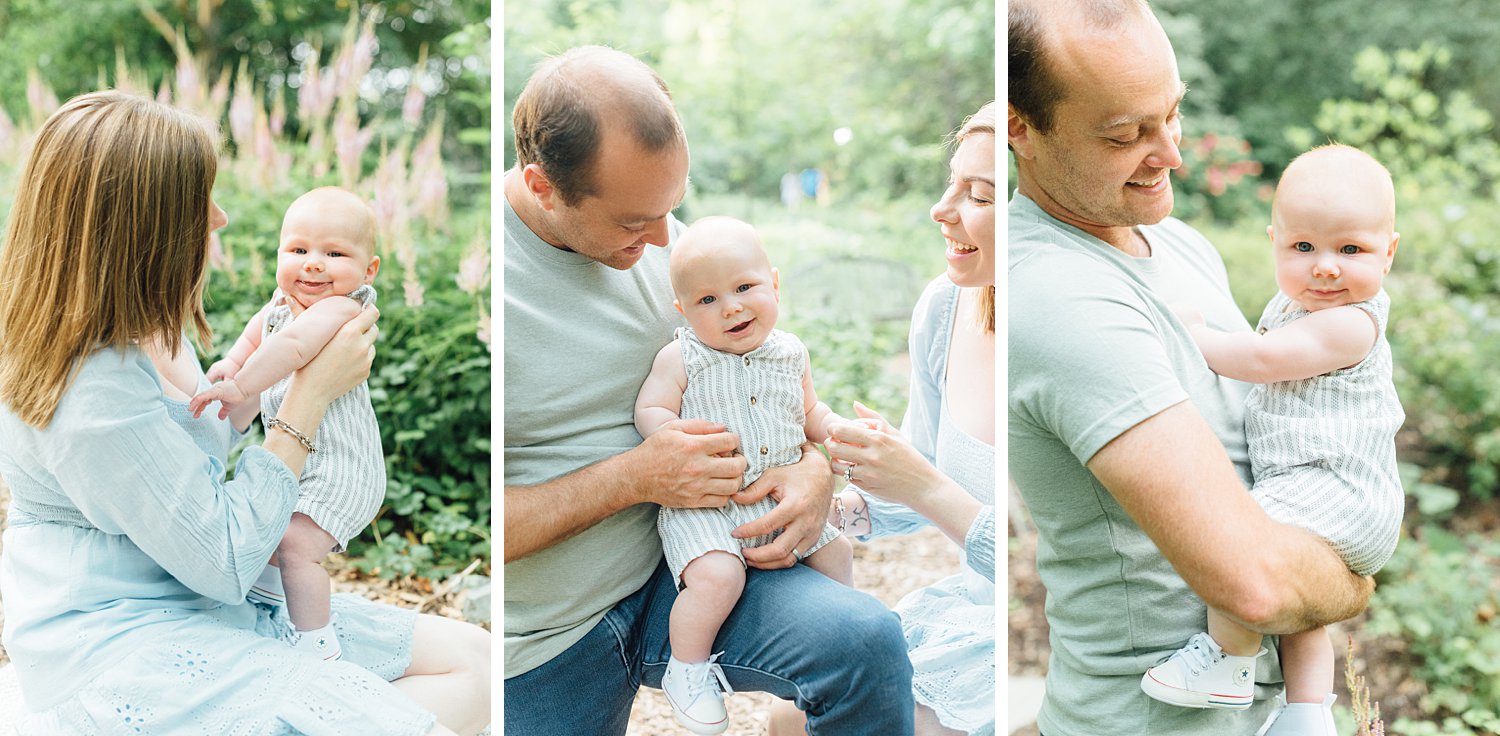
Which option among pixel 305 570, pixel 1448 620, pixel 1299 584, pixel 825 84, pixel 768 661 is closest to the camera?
pixel 1299 584

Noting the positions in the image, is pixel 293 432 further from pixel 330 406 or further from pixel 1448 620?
pixel 1448 620

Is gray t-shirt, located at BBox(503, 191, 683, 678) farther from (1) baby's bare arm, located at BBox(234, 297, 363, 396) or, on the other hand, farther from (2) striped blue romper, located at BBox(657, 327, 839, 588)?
(1) baby's bare arm, located at BBox(234, 297, 363, 396)

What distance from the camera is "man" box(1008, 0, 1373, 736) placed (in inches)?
73.7

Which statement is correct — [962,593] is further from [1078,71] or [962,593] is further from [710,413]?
[1078,71]

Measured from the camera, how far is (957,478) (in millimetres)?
2301

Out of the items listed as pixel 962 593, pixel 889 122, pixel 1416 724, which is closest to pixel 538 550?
pixel 962 593

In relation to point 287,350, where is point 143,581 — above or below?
below

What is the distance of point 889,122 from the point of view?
19.0 ft

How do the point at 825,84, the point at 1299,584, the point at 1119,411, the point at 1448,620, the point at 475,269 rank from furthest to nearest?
the point at 825,84 < the point at 1448,620 < the point at 475,269 < the point at 1299,584 < the point at 1119,411

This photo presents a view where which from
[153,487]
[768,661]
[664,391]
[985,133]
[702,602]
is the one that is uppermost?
[985,133]

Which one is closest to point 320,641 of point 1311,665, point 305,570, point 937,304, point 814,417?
point 305,570

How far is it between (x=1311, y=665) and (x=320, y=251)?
1.93m

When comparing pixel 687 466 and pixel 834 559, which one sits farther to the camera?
pixel 834 559

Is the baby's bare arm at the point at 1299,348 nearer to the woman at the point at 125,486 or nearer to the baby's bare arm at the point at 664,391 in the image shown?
the baby's bare arm at the point at 664,391
